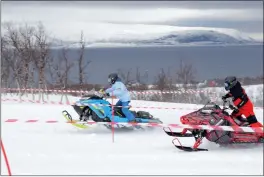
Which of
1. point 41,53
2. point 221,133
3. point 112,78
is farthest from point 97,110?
point 41,53

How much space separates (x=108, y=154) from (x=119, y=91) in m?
2.33

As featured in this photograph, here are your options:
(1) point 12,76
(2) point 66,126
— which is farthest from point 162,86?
(2) point 66,126

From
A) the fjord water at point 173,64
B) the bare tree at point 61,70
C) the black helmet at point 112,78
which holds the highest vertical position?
the black helmet at point 112,78

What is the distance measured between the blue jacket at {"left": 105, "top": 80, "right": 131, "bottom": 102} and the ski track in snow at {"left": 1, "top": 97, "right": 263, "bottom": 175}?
844mm

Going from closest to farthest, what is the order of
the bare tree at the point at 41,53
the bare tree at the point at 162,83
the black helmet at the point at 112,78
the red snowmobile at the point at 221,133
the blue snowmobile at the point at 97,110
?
the red snowmobile at the point at 221,133, the black helmet at the point at 112,78, the blue snowmobile at the point at 97,110, the bare tree at the point at 41,53, the bare tree at the point at 162,83

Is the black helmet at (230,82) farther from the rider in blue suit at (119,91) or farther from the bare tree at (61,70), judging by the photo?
the bare tree at (61,70)

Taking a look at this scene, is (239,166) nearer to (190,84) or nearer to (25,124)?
(25,124)

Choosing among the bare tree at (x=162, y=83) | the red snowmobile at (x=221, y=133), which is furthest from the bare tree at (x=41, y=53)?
the red snowmobile at (x=221, y=133)

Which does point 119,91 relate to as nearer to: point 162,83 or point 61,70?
point 61,70

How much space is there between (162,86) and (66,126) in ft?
58.3

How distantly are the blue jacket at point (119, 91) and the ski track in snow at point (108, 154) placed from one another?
33.2 inches

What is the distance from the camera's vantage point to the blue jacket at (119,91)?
9648mm

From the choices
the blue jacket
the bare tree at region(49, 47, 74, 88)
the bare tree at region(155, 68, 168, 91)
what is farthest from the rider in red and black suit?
the bare tree at region(155, 68, 168, 91)

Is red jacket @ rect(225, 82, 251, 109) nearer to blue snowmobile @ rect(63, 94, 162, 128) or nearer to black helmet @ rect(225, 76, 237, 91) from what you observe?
black helmet @ rect(225, 76, 237, 91)
